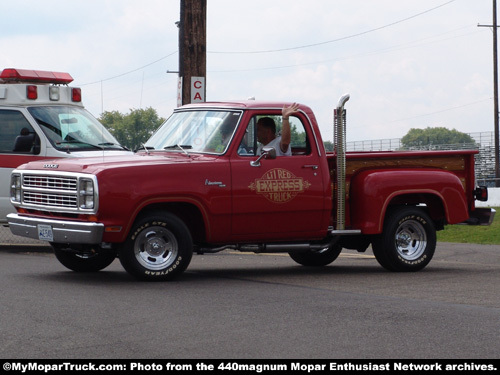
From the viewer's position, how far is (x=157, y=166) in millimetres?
11016

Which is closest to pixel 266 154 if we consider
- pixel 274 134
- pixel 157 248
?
pixel 274 134

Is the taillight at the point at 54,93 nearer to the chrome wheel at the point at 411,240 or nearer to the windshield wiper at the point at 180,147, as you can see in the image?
the windshield wiper at the point at 180,147

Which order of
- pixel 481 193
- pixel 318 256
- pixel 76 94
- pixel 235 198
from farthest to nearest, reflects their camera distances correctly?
pixel 76 94
pixel 318 256
pixel 481 193
pixel 235 198

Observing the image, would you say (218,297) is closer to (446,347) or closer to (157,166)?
(157,166)

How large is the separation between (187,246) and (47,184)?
1.72 meters

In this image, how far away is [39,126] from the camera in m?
16.0

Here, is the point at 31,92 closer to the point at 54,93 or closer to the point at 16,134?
the point at 54,93

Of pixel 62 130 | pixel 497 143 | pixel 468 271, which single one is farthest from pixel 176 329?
pixel 497 143

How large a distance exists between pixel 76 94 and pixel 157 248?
653 centimetres

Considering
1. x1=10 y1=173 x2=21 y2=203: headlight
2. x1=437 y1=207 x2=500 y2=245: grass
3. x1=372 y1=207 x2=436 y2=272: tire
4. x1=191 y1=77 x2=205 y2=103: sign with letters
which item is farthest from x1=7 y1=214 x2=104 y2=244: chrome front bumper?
x1=437 y1=207 x2=500 y2=245: grass

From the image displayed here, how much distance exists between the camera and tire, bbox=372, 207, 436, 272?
504 inches

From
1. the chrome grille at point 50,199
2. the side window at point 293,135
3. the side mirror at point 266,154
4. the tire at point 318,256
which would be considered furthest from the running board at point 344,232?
the chrome grille at point 50,199

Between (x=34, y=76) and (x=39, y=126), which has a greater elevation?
(x=34, y=76)

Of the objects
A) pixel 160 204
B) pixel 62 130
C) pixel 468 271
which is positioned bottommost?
pixel 468 271
